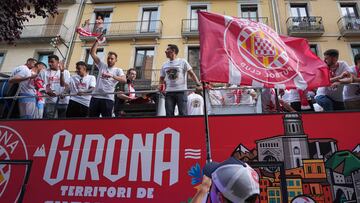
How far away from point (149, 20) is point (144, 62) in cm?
280

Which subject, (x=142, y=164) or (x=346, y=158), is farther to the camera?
(x=142, y=164)

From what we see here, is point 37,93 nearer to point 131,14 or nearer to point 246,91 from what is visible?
point 246,91

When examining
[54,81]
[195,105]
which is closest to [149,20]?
[54,81]

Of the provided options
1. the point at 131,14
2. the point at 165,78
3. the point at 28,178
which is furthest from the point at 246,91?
the point at 131,14

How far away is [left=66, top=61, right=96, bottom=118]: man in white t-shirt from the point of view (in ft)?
17.4

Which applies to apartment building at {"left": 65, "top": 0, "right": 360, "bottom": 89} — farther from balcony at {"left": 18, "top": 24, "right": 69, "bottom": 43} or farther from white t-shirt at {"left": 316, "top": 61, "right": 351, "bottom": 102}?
white t-shirt at {"left": 316, "top": 61, "right": 351, "bottom": 102}

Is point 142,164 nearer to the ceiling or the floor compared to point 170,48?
nearer to the floor

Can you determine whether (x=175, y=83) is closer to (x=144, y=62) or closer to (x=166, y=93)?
(x=166, y=93)

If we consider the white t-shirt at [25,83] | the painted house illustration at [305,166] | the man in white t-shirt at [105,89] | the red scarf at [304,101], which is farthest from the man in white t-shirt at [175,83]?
the white t-shirt at [25,83]

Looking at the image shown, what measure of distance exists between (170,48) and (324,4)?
15.2m

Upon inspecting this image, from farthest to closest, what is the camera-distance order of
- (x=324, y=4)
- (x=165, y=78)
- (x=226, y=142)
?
(x=324, y=4) → (x=165, y=78) → (x=226, y=142)

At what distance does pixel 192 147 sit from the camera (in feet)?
13.4

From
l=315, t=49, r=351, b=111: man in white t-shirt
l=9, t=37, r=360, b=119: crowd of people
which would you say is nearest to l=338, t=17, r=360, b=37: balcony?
l=9, t=37, r=360, b=119: crowd of people

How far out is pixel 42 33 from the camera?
707 inches
